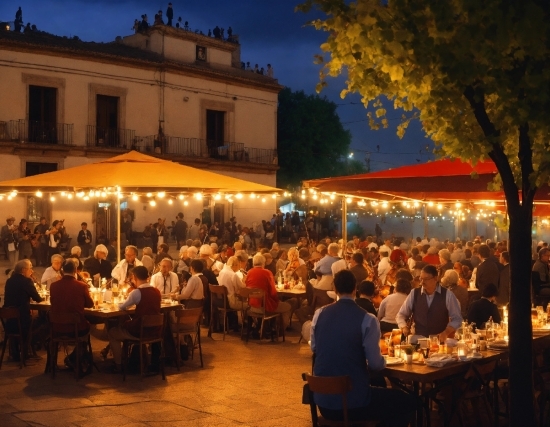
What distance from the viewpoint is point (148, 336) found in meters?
9.38

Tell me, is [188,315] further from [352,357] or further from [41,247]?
[41,247]

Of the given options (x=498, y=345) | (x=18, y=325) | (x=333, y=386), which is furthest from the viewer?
(x=18, y=325)

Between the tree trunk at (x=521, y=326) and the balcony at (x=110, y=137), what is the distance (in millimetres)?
27297

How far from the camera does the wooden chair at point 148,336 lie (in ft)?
30.2

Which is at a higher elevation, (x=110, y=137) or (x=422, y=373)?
(x=110, y=137)

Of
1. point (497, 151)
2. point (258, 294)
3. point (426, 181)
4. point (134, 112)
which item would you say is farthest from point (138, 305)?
point (134, 112)

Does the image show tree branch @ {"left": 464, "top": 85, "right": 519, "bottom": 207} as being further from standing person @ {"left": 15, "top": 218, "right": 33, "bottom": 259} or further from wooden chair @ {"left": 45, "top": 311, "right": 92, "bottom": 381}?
standing person @ {"left": 15, "top": 218, "right": 33, "bottom": 259}

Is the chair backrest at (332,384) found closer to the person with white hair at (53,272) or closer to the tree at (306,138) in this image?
the person with white hair at (53,272)

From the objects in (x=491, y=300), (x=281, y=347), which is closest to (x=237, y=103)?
(x=281, y=347)

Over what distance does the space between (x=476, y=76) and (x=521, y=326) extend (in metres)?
1.55

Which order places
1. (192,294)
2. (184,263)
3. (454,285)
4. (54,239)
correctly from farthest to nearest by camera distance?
(54,239), (184,263), (192,294), (454,285)

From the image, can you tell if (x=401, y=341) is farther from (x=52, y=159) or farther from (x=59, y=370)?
(x=52, y=159)

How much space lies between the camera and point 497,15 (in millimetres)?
4336

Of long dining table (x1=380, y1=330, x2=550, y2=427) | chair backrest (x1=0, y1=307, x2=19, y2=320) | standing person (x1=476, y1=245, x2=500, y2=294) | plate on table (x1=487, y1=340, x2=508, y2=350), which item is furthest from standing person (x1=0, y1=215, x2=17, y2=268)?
long dining table (x1=380, y1=330, x2=550, y2=427)
